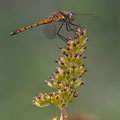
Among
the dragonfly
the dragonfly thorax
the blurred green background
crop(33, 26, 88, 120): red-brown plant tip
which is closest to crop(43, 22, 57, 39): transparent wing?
the dragonfly

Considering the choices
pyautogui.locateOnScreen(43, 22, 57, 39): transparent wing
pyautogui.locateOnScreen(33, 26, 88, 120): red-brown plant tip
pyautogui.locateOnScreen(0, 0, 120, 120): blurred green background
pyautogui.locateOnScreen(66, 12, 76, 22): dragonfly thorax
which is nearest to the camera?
pyautogui.locateOnScreen(33, 26, 88, 120): red-brown plant tip

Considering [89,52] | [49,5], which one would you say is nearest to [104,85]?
[89,52]

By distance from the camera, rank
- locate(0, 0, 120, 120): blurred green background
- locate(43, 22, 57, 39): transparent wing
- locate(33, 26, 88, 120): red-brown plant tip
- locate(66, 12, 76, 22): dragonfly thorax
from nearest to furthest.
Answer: locate(33, 26, 88, 120): red-brown plant tip
locate(43, 22, 57, 39): transparent wing
locate(66, 12, 76, 22): dragonfly thorax
locate(0, 0, 120, 120): blurred green background

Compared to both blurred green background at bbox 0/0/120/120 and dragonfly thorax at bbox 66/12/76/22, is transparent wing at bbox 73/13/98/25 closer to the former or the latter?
dragonfly thorax at bbox 66/12/76/22

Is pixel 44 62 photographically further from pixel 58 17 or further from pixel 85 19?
pixel 85 19

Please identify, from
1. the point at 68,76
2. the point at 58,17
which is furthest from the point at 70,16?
the point at 68,76

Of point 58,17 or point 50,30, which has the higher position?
point 58,17
